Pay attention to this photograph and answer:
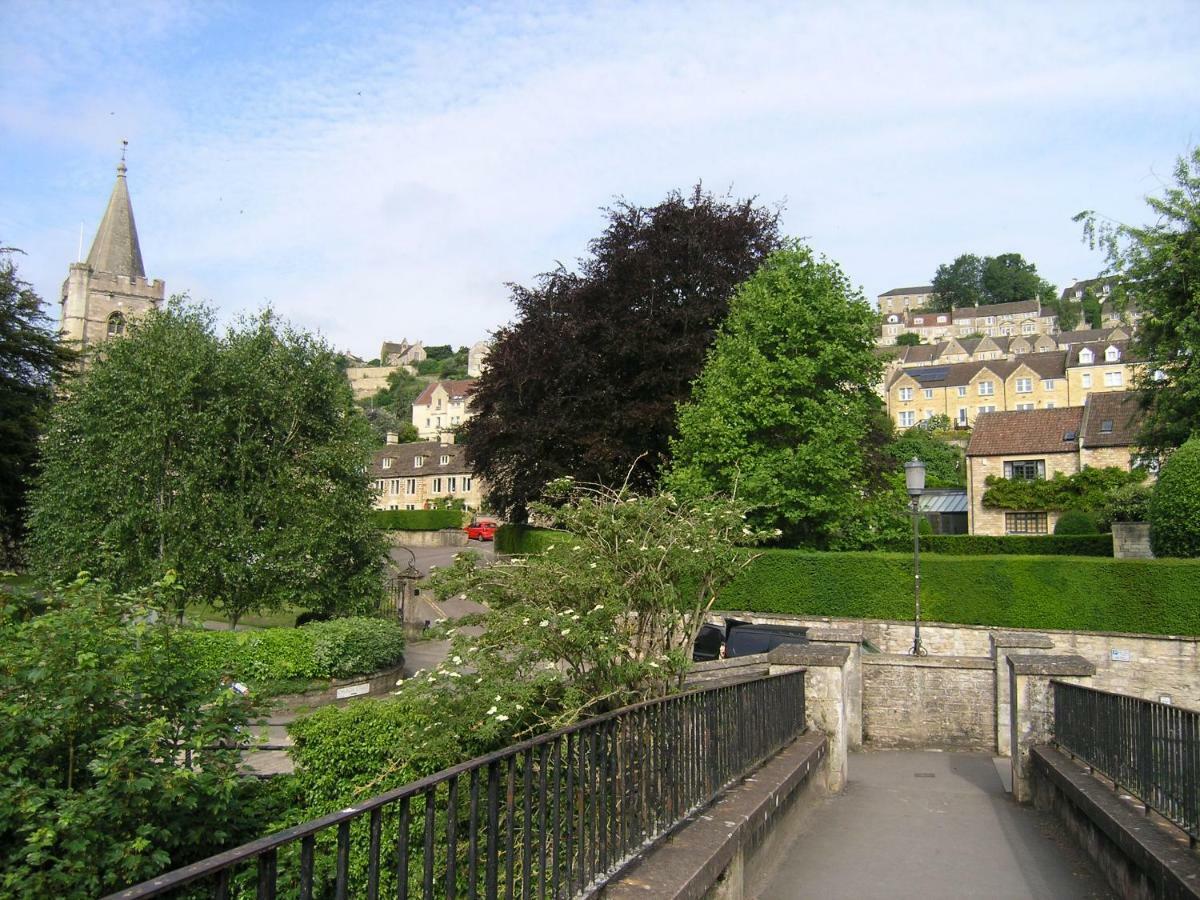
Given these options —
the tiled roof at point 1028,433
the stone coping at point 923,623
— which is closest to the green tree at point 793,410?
the stone coping at point 923,623

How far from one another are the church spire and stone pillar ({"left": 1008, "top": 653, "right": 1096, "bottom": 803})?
217 ft

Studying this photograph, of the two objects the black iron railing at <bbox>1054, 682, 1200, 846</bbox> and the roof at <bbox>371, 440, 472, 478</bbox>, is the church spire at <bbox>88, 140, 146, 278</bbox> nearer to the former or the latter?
the roof at <bbox>371, 440, 472, 478</bbox>

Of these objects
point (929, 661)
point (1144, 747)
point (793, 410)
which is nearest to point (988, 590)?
point (793, 410)

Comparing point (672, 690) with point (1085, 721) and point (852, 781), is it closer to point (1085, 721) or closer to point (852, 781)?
point (1085, 721)

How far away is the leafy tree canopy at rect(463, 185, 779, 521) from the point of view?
30812 mm

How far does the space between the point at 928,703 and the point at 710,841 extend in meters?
9.91

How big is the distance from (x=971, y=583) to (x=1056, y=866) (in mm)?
16847

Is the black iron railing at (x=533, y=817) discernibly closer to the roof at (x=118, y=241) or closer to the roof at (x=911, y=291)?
the roof at (x=118, y=241)

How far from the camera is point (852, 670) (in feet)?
42.3

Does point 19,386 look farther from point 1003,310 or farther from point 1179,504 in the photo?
point 1003,310

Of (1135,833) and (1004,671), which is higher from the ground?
(1004,671)

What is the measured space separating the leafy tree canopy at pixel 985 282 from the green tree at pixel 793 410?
482ft

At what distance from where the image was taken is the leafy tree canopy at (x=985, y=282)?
535 ft

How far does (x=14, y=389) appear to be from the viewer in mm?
29594
